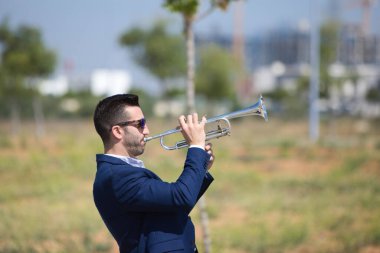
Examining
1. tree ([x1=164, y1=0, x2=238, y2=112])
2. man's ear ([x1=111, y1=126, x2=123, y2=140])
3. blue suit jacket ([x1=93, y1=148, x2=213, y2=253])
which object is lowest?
blue suit jacket ([x1=93, y1=148, x2=213, y2=253])

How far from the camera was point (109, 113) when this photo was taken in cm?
254

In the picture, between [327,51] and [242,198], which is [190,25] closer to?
[242,198]

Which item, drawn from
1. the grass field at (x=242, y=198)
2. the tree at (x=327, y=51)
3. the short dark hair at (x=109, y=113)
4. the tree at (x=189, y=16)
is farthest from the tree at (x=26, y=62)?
the short dark hair at (x=109, y=113)

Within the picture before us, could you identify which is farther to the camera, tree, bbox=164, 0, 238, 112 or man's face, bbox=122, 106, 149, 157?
tree, bbox=164, 0, 238, 112

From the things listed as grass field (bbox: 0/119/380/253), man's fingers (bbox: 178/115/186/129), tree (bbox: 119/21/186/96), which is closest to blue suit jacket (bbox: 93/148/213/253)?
man's fingers (bbox: 178/115/186/129)

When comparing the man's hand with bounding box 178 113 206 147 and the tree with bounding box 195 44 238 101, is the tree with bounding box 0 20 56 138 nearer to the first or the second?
the tree with bounding box 195 44 238 101

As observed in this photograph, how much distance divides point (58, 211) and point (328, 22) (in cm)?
2398

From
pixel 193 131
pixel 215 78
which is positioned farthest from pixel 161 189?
pixel 215 78

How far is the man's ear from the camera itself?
252 cm

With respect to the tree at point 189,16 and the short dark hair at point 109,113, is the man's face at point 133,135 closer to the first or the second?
the short dark hair at point 109,113

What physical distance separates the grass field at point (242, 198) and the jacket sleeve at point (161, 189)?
4445 millimetres

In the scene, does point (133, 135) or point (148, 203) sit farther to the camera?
point (133, 135)

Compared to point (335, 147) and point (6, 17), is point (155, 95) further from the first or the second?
point (335, 147)

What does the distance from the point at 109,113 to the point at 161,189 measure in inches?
15.0
